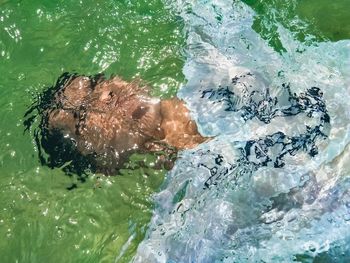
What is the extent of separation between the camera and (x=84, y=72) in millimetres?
4922

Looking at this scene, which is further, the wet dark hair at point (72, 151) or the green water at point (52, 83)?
the wet dark hair at point (72, 151)

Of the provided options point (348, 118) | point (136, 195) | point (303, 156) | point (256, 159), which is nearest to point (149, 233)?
point (136, 195)

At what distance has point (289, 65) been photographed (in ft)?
Answer: 15.5

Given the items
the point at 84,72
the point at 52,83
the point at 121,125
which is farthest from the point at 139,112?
the point at 52,83

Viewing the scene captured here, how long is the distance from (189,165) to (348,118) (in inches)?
49.9

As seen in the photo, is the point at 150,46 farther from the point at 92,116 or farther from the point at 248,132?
the point at 248,132

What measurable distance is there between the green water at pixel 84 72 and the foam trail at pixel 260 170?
0.91 feet

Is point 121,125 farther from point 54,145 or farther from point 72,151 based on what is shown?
point 54,145

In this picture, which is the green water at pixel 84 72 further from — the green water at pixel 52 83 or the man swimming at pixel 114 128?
the man swimming at pixel 114 128

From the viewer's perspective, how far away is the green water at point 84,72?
4.23 meters

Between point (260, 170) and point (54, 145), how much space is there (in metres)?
1.69

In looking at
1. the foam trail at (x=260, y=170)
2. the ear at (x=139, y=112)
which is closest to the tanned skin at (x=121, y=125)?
the ear at (x=139, y=112)

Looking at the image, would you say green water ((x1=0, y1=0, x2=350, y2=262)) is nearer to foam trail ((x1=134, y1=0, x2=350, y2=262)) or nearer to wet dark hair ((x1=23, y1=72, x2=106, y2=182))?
wet dark hair ((x1=23, y1=72, x2=106, y2=182))

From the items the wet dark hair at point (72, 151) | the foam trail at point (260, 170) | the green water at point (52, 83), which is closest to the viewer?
the foam trail at point (260, 170)
